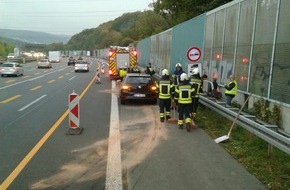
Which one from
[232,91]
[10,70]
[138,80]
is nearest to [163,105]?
[232,91]

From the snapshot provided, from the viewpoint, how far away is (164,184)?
6.61m

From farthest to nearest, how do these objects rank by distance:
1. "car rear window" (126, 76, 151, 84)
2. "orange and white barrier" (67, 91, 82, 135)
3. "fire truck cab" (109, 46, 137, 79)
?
"fire truck cab" (109, 46, 137, 79) < "car rear window" (126, 76, 151, 84) < "orange and white barrier" (67, 91, 82, 135)

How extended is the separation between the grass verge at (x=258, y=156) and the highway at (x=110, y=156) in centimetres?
22

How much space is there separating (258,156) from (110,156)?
125 inches

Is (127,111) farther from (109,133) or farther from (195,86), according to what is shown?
(109,133)

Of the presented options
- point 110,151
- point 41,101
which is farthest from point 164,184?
point 41,101

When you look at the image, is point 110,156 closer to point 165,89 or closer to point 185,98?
point 185,98

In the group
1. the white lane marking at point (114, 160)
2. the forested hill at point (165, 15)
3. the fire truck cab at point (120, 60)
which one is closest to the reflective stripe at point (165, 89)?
the white lane marking at point (114, 160)

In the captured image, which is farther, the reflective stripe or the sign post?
the reflective stripe

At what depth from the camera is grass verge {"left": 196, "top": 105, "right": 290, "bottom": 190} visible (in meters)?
6.93

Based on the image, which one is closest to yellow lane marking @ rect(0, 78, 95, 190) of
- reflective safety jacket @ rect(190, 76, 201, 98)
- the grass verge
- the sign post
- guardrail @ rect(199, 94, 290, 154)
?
the sign post

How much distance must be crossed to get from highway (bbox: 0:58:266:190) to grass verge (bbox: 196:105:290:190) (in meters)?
0.22

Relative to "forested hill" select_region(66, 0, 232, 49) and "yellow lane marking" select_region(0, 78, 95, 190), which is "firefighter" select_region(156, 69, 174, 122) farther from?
"forested hill" select_region(66, 0, 232, 49)

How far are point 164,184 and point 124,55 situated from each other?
28.8m
